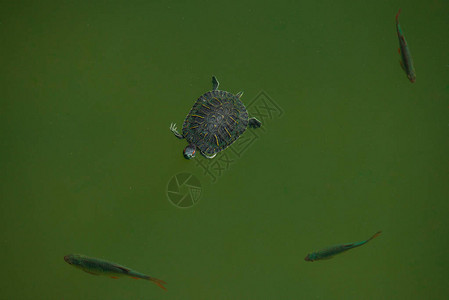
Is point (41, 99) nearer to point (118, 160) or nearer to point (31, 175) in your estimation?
point (31, 175)

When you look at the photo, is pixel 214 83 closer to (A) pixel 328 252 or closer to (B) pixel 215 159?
(B) pixel 215 159

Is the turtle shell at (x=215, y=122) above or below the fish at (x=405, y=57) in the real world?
below

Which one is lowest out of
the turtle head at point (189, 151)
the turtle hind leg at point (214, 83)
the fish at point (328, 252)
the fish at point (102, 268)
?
the fish at point (328, 252)

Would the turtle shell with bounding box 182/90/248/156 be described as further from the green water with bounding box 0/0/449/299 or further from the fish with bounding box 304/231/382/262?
the fish with bounding box 304/231/382/262

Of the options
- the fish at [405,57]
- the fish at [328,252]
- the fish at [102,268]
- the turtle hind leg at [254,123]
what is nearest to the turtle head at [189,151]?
the turtle hind leg at [254,123]

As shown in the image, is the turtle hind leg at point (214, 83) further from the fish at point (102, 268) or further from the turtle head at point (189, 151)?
the fish at point (102, 268)

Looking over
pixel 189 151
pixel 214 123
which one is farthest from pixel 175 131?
pixel 214 123

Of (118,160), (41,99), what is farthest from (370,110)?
(41,99)
